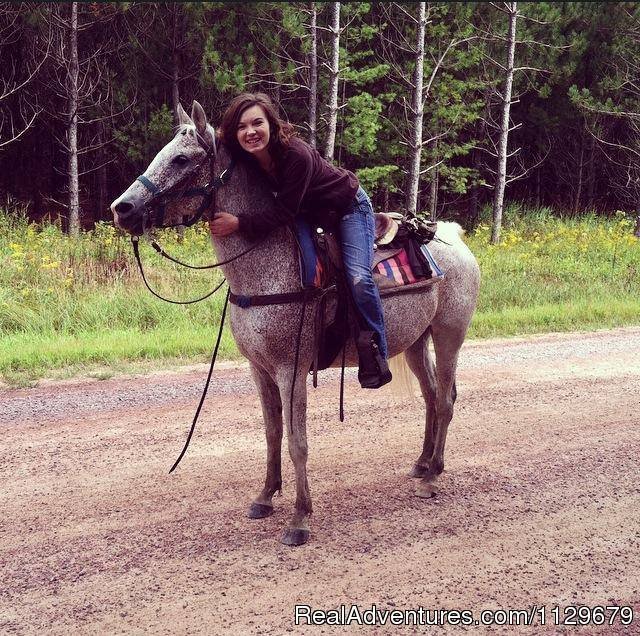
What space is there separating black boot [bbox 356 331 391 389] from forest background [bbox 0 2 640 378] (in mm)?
5212

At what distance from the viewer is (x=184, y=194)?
3.65 metres

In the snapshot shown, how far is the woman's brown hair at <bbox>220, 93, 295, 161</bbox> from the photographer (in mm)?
3715

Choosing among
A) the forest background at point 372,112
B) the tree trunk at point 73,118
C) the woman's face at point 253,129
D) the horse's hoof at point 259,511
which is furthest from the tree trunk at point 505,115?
the woman's face at point 253,129

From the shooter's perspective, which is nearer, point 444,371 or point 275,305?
point 275,305

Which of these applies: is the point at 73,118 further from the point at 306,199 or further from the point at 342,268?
the point at 342,268

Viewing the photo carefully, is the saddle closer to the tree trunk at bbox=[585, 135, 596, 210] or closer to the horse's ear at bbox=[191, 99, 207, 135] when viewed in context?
the horse's ear at bbox=[191, 99, 207, 135]

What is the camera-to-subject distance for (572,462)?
511 cm

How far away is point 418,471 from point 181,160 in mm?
2789

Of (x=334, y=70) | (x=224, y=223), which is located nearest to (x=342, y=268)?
(x=224, y=223)

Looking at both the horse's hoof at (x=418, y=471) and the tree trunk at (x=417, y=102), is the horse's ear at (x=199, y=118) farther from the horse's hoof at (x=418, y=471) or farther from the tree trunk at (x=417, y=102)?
the tree trunk at (x=417, y=102)

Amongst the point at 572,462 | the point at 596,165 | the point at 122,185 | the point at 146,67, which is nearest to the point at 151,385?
the point at 572,462

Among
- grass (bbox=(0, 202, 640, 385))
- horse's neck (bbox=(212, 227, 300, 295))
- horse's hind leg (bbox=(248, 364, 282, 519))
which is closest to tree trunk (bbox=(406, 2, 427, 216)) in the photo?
grass (bbox=(0, 202, 640, 385))

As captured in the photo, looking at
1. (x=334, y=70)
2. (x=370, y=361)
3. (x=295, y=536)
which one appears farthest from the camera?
(x=334, y=70)

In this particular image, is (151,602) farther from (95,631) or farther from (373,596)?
(373,596)
